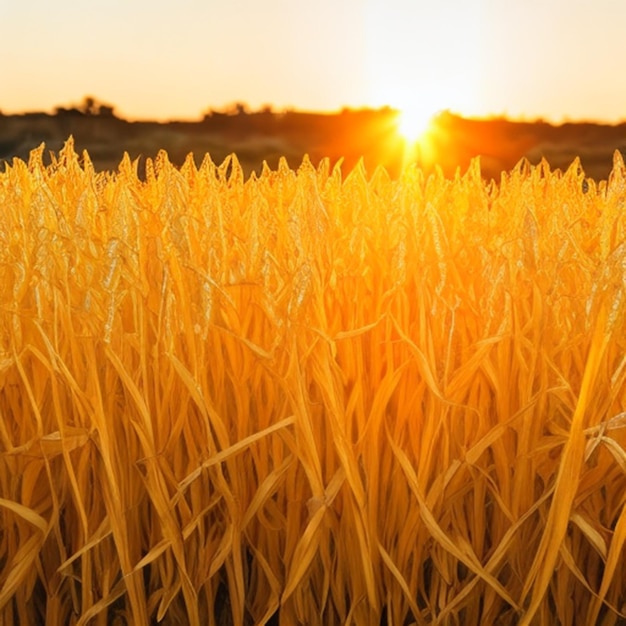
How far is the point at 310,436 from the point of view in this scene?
2.44ft

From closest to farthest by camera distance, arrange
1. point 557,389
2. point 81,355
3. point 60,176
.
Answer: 1. point 557,389
2. point 81,355
3. point 60,176

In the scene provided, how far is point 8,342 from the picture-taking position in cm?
91

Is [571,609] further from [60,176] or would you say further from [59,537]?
[60,176]

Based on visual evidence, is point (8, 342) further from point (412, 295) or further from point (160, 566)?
point (412, 295)

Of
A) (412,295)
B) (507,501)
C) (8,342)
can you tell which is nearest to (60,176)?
(8,342)

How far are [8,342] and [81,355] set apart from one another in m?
0.09

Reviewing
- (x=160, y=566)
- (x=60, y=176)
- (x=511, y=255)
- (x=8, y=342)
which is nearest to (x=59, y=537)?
(x=160, y=566)

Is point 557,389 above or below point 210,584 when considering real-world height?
above

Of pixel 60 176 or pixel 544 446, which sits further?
pixel 60 176

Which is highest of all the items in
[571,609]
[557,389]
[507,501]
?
[557,389]

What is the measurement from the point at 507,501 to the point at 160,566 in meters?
0.30

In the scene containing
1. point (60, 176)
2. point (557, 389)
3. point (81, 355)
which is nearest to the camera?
point (557, 389)

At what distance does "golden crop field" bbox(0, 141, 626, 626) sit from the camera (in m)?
0.76

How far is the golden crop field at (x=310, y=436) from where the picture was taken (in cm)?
76
